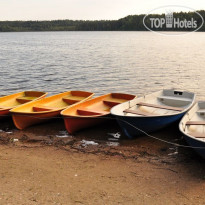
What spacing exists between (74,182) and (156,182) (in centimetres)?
187

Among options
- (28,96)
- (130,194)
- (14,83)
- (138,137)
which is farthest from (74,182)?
(14,83)

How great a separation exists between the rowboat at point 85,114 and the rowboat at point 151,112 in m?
0.72

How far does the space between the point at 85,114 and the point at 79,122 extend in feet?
2.23

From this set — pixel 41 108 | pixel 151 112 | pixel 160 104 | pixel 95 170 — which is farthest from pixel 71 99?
pixel 95 170

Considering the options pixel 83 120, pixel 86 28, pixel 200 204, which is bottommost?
pixel 200 204

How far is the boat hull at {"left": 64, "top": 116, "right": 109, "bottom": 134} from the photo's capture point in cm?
895

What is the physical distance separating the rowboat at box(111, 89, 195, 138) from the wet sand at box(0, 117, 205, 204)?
53 cm

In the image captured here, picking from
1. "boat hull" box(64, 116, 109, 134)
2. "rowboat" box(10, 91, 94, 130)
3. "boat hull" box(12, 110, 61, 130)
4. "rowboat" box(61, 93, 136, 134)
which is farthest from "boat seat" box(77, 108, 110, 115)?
"boat hull" box(12, 110, 61, 130)

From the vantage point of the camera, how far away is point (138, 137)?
29.3ft

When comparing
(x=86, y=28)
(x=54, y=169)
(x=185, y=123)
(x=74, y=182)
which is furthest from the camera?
(x=86, y=28)

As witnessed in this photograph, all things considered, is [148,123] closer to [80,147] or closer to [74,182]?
[80,147]

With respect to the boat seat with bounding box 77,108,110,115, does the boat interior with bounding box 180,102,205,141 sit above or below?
below

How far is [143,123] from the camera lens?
8.37 m

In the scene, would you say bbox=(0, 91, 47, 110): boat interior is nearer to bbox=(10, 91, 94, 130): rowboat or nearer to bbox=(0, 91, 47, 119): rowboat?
bbox=(0, 91, 47, 119): rowboat
